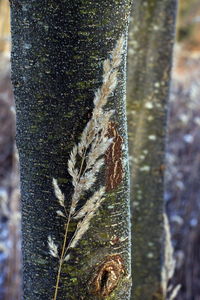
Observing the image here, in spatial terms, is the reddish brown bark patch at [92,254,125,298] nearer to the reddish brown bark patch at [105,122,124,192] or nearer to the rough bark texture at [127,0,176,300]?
the reddish brown bark patch at [105,122,124,192]

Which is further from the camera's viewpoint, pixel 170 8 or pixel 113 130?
pixel 170 8

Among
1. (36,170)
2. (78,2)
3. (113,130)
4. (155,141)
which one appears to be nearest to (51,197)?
(36,170)

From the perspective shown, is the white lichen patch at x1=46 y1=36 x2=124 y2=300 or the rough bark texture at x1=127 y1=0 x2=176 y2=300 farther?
the rough bark texture at x1=127 y1=0 x2=176 y2=300

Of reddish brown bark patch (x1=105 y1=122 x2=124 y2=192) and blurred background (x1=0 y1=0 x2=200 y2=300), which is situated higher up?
blurred background (x1=0 y1=0 x2=200 y2=300)

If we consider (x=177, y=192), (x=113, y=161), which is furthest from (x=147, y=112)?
(x=177, y=192)

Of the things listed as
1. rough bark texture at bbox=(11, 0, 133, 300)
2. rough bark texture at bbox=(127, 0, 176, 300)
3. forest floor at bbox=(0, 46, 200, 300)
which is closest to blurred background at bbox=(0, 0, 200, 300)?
forest floor at bbox=(0, 46, 200, 300)

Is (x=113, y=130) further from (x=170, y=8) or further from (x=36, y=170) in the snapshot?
(x=170, y=8)
